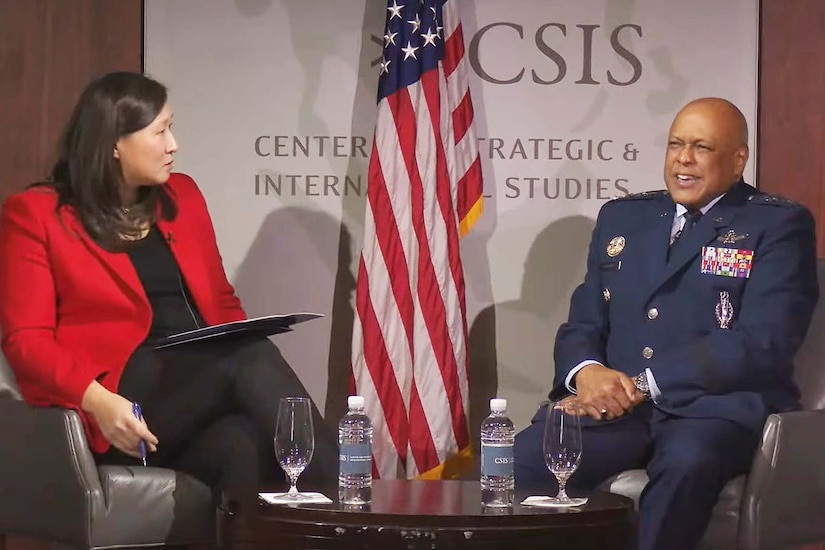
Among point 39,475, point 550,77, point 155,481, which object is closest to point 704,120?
point 550,77

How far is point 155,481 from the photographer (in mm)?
2988

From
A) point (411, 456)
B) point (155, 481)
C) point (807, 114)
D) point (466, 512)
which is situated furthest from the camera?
point (807, 114)

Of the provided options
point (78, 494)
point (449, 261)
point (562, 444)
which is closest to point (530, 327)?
point (449, 261)

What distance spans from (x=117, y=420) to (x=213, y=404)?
26 centimetres

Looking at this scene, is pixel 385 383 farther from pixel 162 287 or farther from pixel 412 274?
pixel 162 287

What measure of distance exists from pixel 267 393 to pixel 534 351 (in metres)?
1.52

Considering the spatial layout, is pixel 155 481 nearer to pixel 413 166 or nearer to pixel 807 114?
pixel 413 166

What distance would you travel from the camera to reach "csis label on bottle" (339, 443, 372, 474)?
8.41ft

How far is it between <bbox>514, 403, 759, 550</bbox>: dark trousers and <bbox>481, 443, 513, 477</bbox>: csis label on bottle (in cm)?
Answer: 24

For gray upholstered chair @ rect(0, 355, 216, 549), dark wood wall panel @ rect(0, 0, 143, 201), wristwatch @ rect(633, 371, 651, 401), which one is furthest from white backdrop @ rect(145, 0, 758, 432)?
gray upholstered chair @ rect(0, 355, 216, 549)

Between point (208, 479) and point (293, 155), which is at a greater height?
point (293, 155)

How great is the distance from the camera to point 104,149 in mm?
3273

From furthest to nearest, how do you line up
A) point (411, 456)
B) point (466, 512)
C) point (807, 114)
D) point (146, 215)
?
1. point (807, 114)
2. point (411, 456)
3. point (146, 215)
4. point (466, 512)

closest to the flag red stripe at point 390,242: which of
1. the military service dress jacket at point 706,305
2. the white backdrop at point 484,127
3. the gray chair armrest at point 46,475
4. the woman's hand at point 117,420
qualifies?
the white backdrop at point 484,127
